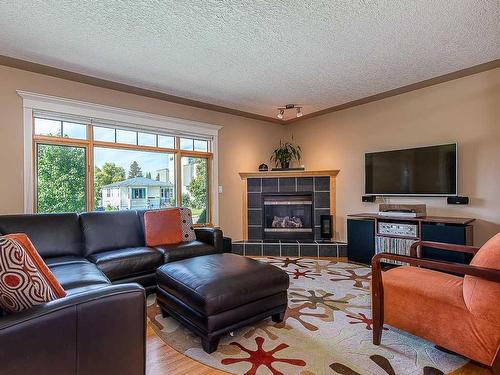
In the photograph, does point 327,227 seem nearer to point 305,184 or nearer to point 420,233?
point 305,184

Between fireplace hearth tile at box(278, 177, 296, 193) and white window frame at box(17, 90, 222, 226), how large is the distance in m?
1.13

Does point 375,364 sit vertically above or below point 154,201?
below

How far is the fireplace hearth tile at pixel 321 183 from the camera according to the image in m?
4.86

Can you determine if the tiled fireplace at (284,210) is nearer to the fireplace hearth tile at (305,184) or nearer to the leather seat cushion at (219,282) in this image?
the fireplace hearth tile at (305,184)

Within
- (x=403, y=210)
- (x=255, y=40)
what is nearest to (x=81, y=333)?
(x=255, y=40)

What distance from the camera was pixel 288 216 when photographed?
509 centimetres

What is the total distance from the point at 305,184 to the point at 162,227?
8.51ft

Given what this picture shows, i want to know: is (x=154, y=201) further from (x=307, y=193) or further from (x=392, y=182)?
(x=392, y=182)

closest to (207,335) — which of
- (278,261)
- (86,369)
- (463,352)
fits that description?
(86,369)

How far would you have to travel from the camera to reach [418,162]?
3.81 meters

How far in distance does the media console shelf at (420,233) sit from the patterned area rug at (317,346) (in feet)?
4.04

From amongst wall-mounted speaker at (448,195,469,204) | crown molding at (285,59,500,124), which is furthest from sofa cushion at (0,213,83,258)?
wall-mounted speaker at (448,195,469,204)

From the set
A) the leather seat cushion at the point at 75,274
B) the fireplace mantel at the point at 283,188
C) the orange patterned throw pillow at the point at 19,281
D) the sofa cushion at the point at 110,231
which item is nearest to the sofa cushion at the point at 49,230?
the sofa cushion at the point at 110,231

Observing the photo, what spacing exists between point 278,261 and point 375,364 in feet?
8.38
